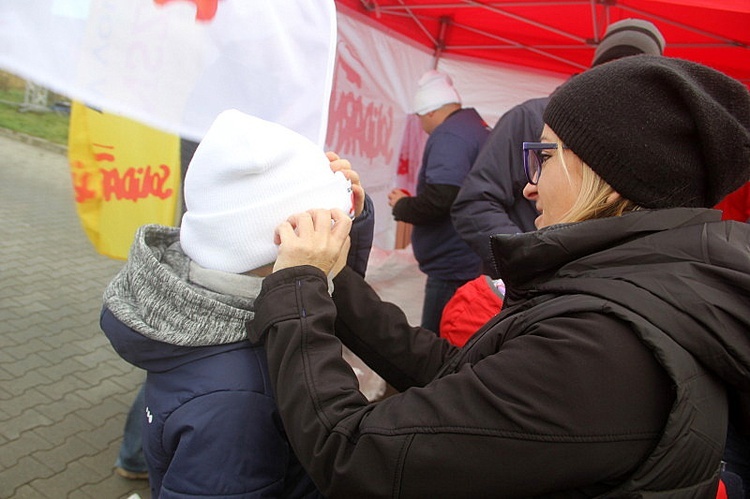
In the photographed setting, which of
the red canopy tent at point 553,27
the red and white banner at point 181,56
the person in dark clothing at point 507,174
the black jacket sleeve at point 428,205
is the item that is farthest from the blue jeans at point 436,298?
the red and white banner at point 181,56

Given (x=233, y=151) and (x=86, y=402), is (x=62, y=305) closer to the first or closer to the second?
(x=86, y=402)

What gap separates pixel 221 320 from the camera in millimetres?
1101

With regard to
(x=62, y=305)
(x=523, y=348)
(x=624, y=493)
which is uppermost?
(x=523, y=348)

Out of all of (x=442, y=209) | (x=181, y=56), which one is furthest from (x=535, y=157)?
(x=442, y=209)

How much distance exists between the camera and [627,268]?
861 mm

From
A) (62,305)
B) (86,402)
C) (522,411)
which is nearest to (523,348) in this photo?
(522,411)

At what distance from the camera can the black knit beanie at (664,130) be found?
879 millimetres

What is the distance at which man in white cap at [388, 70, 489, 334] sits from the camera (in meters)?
3.00

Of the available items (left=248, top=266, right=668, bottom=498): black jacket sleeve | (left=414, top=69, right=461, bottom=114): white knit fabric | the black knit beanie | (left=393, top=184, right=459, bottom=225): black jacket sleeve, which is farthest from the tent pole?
(left=248, top=266, right=668, bottom=498): black jacket sleeve

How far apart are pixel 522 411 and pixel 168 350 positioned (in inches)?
25.9

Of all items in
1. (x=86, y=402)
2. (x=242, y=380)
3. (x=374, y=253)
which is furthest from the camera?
(x=374, y=253)

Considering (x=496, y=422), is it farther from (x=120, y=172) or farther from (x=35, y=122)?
(x=35, y=122)

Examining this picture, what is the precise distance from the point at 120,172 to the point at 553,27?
10.2ft

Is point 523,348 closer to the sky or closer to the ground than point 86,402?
closer to the sky
